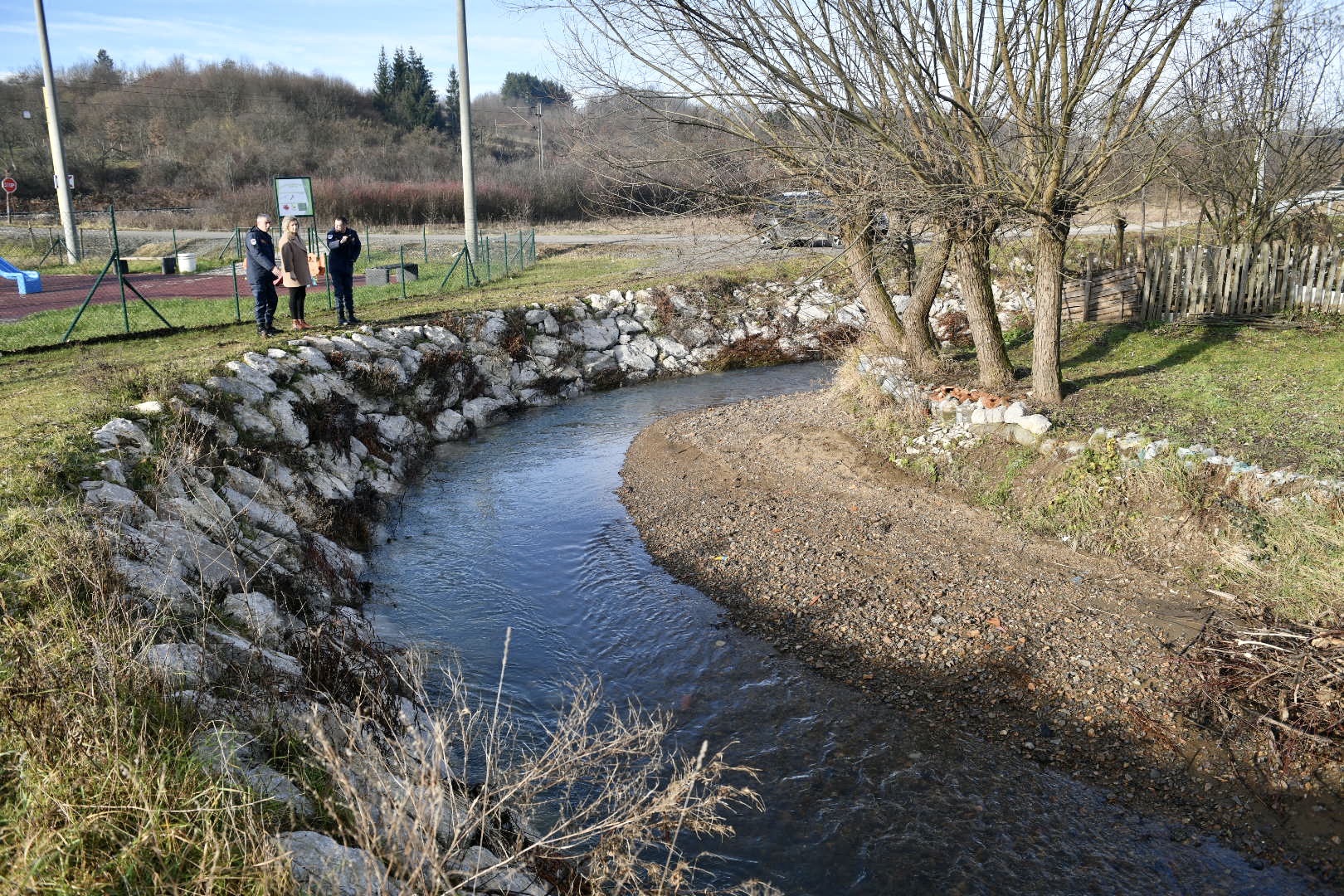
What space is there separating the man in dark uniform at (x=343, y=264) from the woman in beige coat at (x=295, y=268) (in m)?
0.40

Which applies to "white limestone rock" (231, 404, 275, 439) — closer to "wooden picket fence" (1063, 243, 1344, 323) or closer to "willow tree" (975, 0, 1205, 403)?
"willow tree" (975, 0, 1205, 403)

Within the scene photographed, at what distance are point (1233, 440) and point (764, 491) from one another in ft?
15.7

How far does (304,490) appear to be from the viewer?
31.2ft

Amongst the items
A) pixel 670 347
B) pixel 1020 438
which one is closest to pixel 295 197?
pixel 670 347

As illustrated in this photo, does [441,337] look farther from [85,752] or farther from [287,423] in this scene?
[85,752]

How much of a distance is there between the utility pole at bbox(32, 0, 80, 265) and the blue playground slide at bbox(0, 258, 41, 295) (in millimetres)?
8303

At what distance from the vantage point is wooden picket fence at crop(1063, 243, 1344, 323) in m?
14.2

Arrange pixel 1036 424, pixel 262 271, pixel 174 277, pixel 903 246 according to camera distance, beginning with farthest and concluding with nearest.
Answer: pixel 174 277, pixel 262 271, pixel 903 246, pixel 1036 424

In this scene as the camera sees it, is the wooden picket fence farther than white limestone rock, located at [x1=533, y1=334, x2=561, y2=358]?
No

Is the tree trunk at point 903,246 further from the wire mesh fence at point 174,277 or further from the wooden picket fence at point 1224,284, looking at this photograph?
the wire mesh fence at point 174,277

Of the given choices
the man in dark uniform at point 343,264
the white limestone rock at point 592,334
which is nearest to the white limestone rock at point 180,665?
the man in dark uniform at point 343,264

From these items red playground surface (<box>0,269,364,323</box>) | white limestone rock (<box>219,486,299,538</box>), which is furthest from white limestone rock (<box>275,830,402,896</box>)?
red playground surface (<box>0,269,364,323</box>)

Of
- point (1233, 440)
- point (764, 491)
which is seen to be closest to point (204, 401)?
point (764, 491)

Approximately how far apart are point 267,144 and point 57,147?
31.6m
